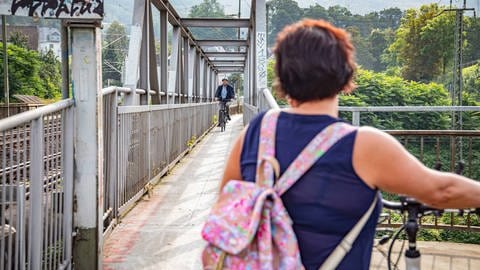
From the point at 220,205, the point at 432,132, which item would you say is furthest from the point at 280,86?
the point at 432,132

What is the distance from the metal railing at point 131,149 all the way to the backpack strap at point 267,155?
2.88 meters

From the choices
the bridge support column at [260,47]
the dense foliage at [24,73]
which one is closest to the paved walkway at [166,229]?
the bridge support column at [260,47]

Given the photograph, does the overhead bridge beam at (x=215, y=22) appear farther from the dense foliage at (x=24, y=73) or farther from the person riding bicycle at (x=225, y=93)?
the dense foliage at (x=24, y=73)

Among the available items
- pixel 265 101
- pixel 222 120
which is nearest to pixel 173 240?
pixel 265 101

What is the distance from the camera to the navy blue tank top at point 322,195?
1.49 meters

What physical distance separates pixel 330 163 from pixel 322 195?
99mm

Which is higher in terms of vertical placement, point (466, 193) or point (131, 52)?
point (131, 52)

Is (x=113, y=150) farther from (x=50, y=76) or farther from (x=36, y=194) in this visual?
(x=50, y=76)

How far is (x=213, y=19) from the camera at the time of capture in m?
16.2

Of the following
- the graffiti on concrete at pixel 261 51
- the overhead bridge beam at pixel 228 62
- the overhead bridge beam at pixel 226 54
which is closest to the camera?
the graffiti on concrete at pixel 261 51

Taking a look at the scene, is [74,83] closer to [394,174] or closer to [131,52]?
[394,174]

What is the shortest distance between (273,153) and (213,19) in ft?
49.6

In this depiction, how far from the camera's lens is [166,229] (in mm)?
4879

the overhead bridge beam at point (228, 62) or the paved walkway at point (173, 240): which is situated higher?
the overhead bridge beam at point (228, 62)
